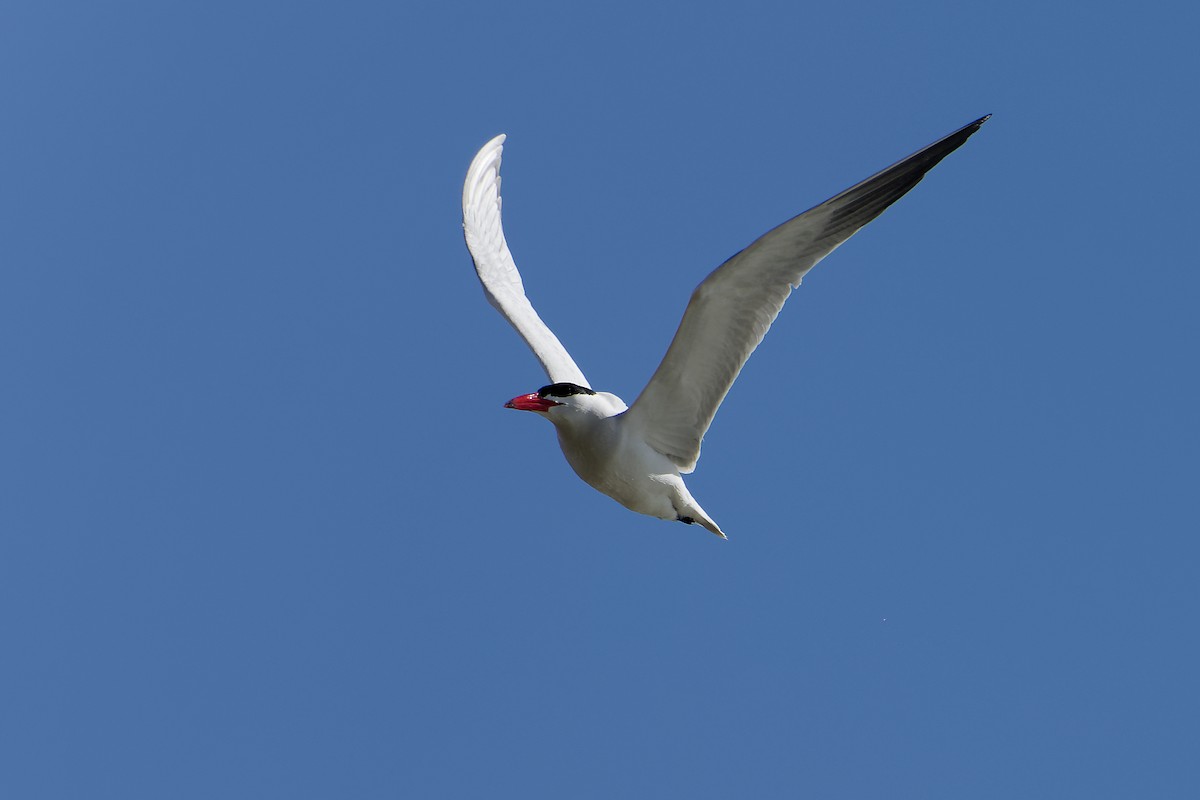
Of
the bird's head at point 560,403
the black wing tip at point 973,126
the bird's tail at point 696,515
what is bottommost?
the bird's tail at point 696,515

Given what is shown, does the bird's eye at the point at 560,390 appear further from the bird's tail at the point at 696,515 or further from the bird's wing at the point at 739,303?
the bird's tail at the point at 696,515

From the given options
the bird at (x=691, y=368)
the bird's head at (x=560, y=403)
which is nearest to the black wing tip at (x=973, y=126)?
the bird at (x=691, y=368)

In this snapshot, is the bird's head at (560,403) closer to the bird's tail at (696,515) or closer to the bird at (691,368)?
the bird at (691,368)

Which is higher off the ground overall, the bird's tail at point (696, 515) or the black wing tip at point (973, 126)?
the black wing tip at point (973, 126)

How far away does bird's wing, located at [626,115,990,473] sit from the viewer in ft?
27.1

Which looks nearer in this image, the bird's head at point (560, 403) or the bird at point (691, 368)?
the bird at point (691, 368)

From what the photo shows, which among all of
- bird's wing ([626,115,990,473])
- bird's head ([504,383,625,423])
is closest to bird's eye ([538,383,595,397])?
bird's head ([504,383,625,423])

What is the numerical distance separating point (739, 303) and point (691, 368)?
2.03 ft

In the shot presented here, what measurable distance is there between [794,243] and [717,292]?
1.76 feet

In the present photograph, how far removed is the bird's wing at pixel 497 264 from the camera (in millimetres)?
10867

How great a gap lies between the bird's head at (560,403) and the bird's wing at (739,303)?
13.1 inches

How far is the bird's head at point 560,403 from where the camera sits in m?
9.44

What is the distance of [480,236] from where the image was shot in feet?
39.4

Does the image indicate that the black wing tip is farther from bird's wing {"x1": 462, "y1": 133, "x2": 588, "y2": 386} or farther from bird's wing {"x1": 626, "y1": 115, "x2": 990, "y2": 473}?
bird's wing {"x1": 462, "y1": 133, "x2": 588, "y2": 386}
